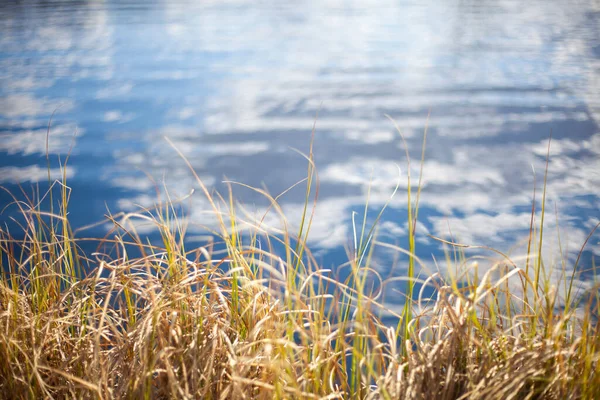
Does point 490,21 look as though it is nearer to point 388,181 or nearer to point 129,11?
point 129,11

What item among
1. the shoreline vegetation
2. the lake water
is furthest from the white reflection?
the shoreline vegetation

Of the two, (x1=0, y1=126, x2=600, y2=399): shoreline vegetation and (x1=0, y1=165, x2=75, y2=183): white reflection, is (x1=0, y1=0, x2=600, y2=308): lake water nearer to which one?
(x1=0, y1=165, x2=75, y2=183): white reflection

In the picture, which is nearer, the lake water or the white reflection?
the lake water

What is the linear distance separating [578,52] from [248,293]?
8.18 metres

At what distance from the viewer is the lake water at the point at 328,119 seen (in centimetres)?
340

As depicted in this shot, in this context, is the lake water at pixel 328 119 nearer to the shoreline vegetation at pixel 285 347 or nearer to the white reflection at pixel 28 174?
the white reflection at pixel 28 174

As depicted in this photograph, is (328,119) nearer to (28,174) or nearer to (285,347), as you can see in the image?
(28,174)

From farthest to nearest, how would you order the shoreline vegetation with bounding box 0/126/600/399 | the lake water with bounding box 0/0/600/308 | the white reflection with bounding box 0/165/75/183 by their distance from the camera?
1. the white reflection with bounding box 0/165/75/183
2. the lake water with bounding box 0/0/600/308
3. the shoreline vegetation with bounding box 0/126/600/399

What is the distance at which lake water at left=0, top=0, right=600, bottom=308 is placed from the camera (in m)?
3.40

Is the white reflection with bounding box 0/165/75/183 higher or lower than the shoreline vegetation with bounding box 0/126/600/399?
lower

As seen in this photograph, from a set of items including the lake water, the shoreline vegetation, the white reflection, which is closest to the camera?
the shoreline vegetation

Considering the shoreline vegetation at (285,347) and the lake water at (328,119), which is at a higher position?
the shoreline vegetation at (285,347)

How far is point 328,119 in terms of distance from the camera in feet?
17.4

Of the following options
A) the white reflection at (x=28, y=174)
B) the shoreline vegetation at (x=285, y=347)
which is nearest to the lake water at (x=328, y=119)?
the white reflection at (x=28, y=174)
